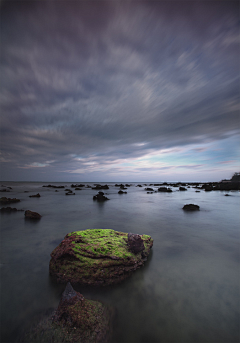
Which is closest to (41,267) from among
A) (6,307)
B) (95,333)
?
(6,307)

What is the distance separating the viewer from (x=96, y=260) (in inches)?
155

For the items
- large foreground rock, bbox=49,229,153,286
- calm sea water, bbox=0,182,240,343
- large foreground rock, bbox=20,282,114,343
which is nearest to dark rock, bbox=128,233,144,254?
large foreground rock, bbox=49,229,153,286

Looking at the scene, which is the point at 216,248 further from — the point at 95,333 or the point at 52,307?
the point at 52,307

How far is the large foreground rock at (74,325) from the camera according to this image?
232 cm

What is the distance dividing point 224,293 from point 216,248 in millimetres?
2977

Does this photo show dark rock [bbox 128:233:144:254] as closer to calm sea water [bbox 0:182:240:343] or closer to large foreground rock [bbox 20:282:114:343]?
calm sea water [bbox 0:182:240:343]

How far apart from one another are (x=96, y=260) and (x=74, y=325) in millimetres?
1526

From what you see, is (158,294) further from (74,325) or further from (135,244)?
(74,325)

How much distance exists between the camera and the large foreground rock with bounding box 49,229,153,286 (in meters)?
3.67

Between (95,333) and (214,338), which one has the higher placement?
(95,333)

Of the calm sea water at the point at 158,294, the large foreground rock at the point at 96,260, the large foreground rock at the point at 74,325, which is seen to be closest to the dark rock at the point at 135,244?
the large foreground rock at the point at 96,260

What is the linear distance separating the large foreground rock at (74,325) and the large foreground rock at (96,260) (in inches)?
34.9

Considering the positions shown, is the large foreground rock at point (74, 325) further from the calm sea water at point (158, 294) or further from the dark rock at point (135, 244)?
the dark rock at point (135, 244)

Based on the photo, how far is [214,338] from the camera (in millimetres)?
2475
